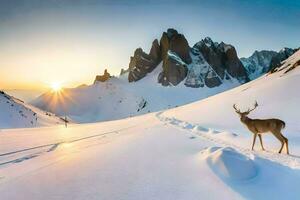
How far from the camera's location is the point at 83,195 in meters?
7.95

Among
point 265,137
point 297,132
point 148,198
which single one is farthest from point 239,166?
point 297,132

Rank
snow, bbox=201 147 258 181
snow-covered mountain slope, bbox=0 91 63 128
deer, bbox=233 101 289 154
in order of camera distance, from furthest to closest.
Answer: snow-covered mountain slope, bbox=0 91 63 128 < deer, bbox=233 101 289 154 < snow, bbox=201 147 258 181

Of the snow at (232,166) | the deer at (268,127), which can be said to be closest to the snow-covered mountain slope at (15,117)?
the deer at (268,127)

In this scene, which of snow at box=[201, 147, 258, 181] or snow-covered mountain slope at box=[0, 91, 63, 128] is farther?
snow-covered mountain slope at box=[0, 91, 63, 128]

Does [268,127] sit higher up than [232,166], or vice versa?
[268,127]

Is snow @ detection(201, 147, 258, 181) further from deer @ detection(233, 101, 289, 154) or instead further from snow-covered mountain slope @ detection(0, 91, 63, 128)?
snow-covered mountain slope @ detection(0, 91, 63, 128)

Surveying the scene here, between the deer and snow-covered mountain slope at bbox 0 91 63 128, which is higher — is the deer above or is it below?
below

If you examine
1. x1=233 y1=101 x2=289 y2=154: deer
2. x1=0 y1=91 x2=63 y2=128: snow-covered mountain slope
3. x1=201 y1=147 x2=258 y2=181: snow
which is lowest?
x1=201 y1=147 x2=258 y2=181: snow

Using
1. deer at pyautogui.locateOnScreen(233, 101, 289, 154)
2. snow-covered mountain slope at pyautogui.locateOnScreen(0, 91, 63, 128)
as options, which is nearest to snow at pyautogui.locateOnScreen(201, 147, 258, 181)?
deer at pyautogui.locateOnScreen(233, 101, 289, 154)

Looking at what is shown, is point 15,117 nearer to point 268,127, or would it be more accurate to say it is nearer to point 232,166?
point 268,127

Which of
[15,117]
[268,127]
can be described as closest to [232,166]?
[268,127]

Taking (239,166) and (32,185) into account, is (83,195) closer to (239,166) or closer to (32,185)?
(32,185)

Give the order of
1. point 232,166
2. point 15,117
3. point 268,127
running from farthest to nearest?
point 15,117 < point 268,127 < point 232,166

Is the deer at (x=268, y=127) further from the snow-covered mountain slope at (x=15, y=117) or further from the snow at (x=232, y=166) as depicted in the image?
the snow-covered mountain slope at (x=15, y=117)
